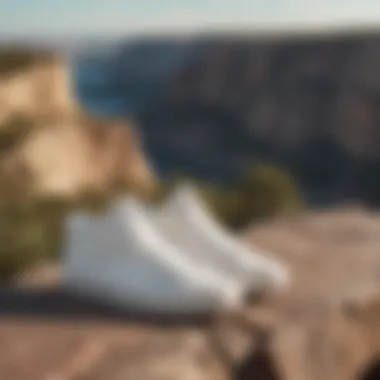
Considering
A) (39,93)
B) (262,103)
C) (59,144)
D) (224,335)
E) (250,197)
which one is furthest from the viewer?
(262,103)

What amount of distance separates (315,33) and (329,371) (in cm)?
112

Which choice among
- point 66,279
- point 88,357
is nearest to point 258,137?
point 66,279

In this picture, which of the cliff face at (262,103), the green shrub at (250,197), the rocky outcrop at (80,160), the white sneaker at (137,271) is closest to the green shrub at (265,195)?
the green shrub at (250,197)

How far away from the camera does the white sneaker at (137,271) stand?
0.82 m

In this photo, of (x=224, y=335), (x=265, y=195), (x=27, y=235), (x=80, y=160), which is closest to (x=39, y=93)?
(x=80, y=160)

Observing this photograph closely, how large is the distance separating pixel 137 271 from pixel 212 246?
93mm

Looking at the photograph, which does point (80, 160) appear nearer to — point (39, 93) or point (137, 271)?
point (39, 93)

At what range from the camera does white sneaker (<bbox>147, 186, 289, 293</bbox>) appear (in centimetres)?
87

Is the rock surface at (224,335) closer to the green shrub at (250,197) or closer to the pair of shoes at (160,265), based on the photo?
the pair of shoes at (160,265)

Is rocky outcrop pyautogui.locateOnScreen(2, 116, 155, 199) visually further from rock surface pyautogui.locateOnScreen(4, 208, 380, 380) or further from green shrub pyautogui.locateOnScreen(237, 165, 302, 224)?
rock surface pyautogui.locateOnScreen(4, 208, 380, 380)

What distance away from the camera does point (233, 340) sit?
0.79m

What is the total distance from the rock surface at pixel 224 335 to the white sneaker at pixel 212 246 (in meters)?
0.02

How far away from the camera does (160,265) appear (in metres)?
0.83

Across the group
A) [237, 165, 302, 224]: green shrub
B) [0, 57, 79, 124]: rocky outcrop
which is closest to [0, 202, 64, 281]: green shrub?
[237, 165, 302, 224]: green shrub
